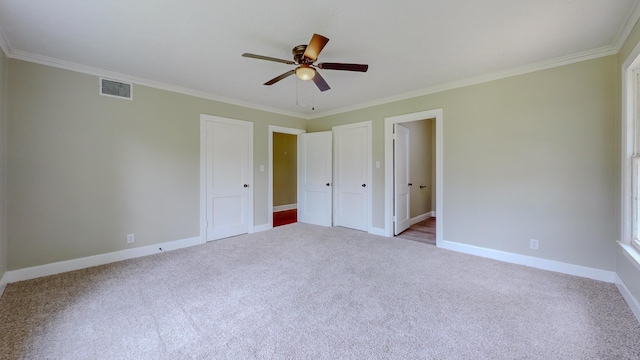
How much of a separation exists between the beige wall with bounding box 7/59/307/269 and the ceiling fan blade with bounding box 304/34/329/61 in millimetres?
2576

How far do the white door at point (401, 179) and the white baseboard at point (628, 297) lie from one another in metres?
2.55

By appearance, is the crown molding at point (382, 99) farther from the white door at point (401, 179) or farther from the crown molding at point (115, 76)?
the white door at point (401, 179)

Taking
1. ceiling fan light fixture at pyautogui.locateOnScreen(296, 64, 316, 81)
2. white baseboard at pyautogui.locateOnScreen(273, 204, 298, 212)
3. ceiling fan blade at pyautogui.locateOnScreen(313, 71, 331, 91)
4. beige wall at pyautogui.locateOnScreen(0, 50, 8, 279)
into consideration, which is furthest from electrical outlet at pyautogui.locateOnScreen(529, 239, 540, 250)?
beige wall at pyautogui.locateOnScreen(0, 50, 8, 279)

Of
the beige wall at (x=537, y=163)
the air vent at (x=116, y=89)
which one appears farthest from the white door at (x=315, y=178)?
the air vent at (x=116, y=89)

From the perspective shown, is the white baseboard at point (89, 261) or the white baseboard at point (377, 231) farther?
the white baseboard at point (377, 231)

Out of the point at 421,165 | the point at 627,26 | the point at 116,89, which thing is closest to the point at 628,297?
the point at 627,26

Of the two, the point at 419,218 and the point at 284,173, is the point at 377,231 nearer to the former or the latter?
the point at 419,218

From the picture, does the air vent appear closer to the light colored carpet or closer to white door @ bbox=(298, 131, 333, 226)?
the light colored carpet

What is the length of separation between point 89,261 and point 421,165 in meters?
6.01

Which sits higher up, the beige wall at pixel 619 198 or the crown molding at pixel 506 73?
the crown molding at pixel 506 73

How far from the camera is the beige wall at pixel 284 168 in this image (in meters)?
7.14

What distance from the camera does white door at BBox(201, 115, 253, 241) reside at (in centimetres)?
411

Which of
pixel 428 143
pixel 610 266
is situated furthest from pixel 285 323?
pixel 428 143

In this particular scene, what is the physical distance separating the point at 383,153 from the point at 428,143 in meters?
2.34
